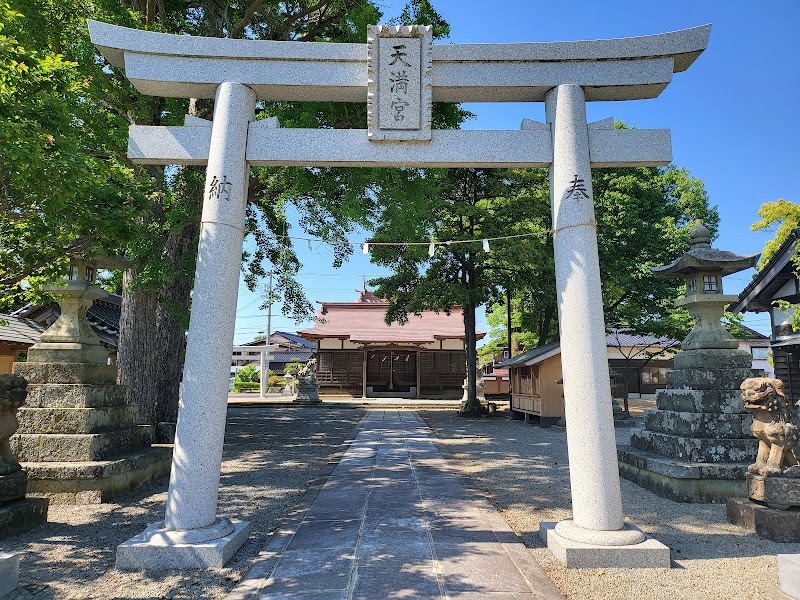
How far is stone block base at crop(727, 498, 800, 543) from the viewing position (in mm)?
4582

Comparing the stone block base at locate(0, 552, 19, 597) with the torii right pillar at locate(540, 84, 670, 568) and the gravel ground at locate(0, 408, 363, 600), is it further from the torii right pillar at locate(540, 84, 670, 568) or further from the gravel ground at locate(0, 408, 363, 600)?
the torii right pillar at locate(540, 84, 670, 568)

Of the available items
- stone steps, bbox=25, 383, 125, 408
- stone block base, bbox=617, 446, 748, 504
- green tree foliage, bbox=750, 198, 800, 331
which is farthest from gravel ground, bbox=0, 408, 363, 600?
green tree foliage, bbox=750, 198, 800, 331

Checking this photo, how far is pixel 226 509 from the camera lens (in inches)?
227

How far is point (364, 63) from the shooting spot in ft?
15.7

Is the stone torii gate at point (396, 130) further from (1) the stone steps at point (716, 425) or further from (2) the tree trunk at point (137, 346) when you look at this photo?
(2) the tree trunk at point (137, 346)

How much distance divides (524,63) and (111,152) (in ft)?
25.3

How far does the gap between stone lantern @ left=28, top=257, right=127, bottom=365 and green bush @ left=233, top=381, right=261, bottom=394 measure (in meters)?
28.4

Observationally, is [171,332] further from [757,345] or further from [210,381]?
[757,345]

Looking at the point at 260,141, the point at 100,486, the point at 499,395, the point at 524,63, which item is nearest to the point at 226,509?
the point at 100,486

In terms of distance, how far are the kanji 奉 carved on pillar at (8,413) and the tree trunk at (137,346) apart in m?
4.96

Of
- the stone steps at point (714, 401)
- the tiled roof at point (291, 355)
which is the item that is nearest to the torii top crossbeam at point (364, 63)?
the stone steps at point (714, 401)

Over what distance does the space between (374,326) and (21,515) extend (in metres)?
24.4

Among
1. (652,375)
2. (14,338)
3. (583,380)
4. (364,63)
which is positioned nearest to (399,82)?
(364,63)

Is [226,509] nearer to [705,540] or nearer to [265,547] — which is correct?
[265,547]
